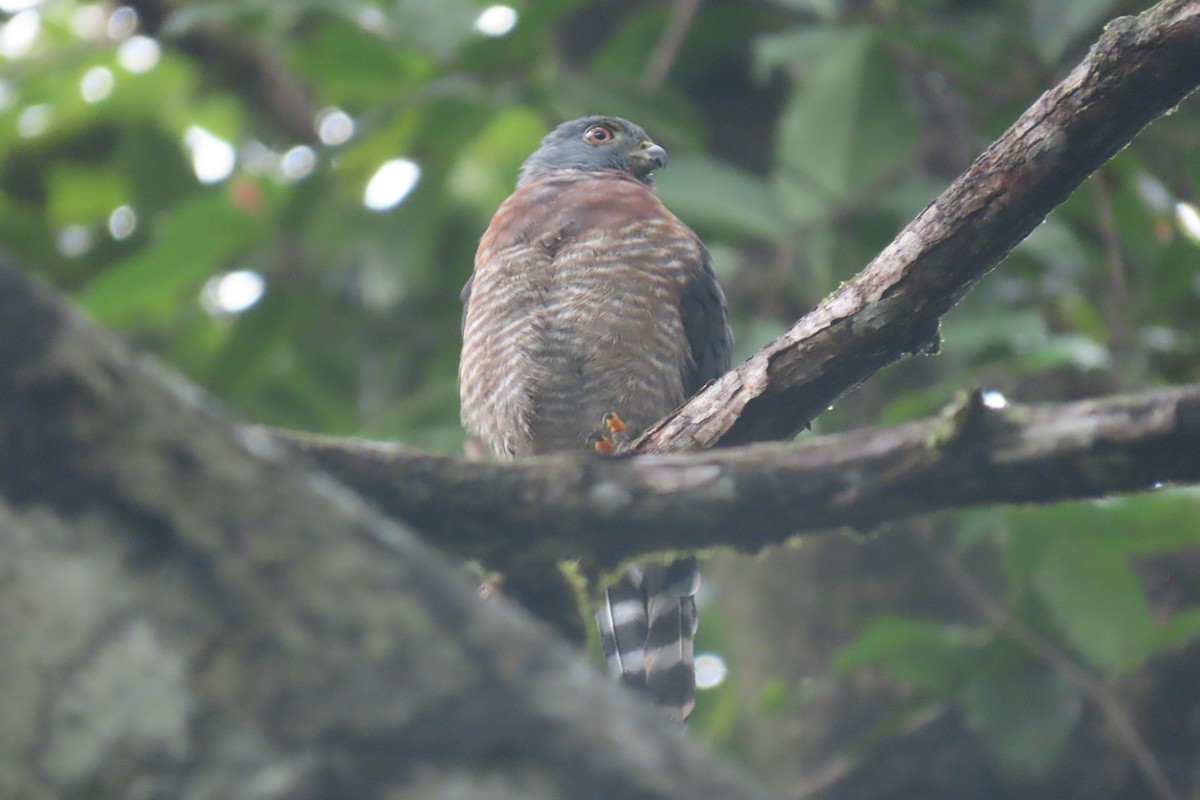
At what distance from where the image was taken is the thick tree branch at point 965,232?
8.29 ft

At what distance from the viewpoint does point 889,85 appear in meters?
5.96

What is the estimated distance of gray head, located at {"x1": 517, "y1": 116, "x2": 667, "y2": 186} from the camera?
6.16 meters

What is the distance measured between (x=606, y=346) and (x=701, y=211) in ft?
3.71

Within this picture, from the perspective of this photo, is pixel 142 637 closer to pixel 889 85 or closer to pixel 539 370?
pixel 539 370

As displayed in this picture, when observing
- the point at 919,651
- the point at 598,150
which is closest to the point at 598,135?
the point at 598,150

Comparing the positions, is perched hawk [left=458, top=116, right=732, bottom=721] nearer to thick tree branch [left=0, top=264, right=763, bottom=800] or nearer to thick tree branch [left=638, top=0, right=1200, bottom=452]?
thick tree branch [left=638, top=0, right=1200, bottom=452]

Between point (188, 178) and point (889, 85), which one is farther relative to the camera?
point (188, 178)

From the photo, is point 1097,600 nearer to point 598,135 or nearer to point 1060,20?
point 1060,20

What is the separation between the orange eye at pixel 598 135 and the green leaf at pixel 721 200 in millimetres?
451

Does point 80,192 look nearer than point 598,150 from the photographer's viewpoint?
No

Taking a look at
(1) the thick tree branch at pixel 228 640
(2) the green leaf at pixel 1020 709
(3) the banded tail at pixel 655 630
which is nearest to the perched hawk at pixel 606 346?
(3) the banded tail at pixel 655 630

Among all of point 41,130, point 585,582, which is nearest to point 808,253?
point 585,582

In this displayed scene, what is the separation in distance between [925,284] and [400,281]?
3.92 m

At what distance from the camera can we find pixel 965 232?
8.99 feet
